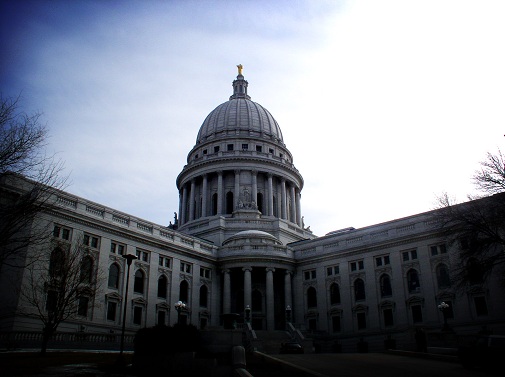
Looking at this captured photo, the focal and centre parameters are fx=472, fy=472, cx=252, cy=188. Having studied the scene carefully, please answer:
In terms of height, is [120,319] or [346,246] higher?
[346,246]

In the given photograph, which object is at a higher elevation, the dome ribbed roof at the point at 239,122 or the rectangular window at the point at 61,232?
the dome ribbed roof at the point at 239,122

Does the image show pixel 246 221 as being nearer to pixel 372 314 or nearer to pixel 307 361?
pixel 372 314

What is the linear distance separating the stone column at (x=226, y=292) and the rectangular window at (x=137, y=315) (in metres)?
11.7

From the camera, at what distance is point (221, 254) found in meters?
64.8

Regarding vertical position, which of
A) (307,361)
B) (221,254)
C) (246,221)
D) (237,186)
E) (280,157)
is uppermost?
(280,157)

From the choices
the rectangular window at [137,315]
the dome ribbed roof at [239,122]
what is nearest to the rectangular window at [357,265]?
the rectangular window at [137,315]

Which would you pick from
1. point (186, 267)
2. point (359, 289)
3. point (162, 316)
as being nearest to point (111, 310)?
point (162, 316)

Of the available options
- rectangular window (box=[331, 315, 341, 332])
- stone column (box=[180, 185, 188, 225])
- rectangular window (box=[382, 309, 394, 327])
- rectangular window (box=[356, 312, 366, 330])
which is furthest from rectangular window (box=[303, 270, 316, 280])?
stone column (box=[180, 185, 188, 225])

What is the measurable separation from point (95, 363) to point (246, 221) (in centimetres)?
4903

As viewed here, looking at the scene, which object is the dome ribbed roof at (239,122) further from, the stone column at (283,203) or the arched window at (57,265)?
the arched window at (57,265)

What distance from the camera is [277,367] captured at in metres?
28.0

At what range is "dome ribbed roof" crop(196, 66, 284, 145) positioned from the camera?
9300 centimetres

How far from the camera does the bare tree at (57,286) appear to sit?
113ft

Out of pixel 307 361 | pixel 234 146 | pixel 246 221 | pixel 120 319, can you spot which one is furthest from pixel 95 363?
pixel 234 146
